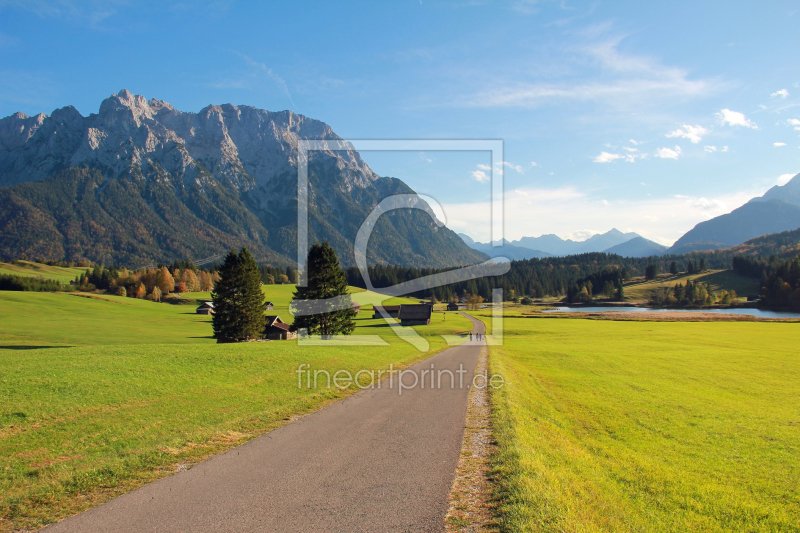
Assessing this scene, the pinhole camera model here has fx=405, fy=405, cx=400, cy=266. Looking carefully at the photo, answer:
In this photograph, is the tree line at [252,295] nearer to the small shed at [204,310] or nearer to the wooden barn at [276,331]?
the wooden barn at [276,331]

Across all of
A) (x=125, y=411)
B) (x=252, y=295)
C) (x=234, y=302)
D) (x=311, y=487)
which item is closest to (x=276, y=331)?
(x=252, y=295)

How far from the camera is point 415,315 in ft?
281

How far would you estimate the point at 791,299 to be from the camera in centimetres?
11925

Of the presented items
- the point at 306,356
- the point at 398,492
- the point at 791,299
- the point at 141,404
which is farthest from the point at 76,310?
the point at 791,299

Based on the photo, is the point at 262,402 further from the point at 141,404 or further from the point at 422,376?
the point at 422,376

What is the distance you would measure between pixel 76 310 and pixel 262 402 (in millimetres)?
81821

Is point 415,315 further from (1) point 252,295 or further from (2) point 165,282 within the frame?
(2) point 165,282

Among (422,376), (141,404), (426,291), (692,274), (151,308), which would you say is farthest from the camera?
(692,274)

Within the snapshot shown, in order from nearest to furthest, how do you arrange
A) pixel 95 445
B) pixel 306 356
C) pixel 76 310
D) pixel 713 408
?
pixel 95 445 → pixel 713 408 → pixel 306 356 → pixel 76 310

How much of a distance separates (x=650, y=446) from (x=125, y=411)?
1756 cm

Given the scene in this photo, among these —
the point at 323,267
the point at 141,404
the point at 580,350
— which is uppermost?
the point at 323,267
